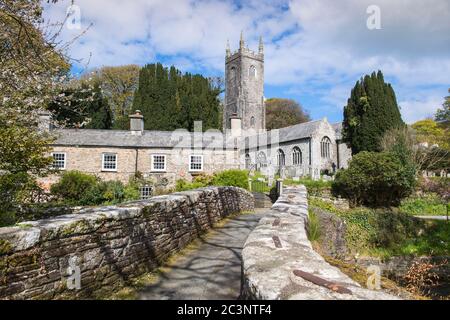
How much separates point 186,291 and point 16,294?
2.30m

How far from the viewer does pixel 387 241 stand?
15.4 metres

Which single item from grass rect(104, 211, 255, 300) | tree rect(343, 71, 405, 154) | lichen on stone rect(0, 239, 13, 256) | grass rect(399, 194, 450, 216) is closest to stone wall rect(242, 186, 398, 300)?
grass rect(104, 211, 255, 300)

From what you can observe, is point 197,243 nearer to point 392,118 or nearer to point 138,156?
point 138,156

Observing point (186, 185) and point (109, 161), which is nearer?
point (186, 185)

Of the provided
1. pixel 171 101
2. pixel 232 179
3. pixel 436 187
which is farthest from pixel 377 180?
pixel 171 101

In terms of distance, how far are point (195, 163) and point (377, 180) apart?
12.9 m

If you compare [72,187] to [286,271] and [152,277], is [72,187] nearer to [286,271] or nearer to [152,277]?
[152,277]

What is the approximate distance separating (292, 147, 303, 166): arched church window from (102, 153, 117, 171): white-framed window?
2358cm

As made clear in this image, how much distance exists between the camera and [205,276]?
18.1ft

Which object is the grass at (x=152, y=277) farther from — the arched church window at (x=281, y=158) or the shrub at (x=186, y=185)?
the arched church window at (x=281, y=158)

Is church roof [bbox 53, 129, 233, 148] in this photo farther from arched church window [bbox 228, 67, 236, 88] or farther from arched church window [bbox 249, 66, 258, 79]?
arched church window [bbox 249, 66, 258, 79]

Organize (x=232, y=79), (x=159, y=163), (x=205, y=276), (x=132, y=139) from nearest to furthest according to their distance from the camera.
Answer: (x=205, y=276) < (x=159, y=163) < (x=132, y=139) < (x=232, y=79)

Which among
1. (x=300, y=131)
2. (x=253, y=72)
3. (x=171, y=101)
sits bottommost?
(x=300, y=131)
